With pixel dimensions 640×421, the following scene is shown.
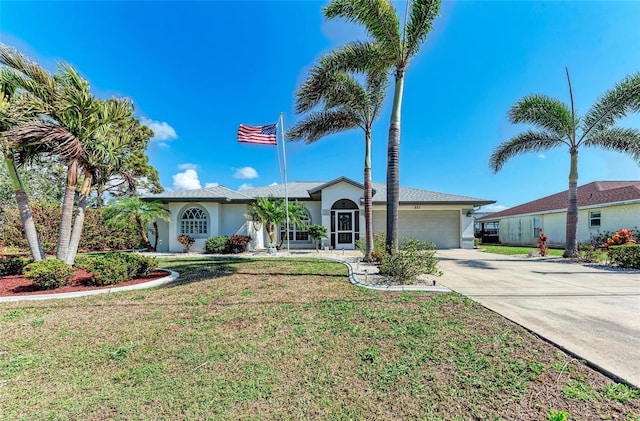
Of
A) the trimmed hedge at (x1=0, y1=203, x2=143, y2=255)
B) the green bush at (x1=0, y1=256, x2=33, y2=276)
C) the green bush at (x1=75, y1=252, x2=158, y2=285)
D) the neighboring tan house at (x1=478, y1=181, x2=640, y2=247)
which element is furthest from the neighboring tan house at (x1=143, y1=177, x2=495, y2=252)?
the neighboring tan house at (x1=478, y1=181, x2=640, y2=247)

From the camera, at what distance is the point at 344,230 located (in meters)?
19.1

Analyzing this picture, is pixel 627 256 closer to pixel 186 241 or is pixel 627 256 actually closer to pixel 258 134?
pixel 258 134

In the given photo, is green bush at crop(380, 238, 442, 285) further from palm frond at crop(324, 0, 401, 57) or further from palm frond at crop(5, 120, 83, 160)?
palm frond at crop(5, 120, 83, 160)

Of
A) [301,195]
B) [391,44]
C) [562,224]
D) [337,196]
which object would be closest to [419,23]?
[391,44]

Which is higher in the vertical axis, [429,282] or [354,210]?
[354,210]

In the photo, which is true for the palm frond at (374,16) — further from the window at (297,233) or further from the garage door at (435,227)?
the garage door at (435,227)

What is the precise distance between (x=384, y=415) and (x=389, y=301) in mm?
3477

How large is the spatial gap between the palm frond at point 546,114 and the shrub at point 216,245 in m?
18.2

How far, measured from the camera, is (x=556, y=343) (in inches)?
150

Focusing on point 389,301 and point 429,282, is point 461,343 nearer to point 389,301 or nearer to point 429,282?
point 389,301

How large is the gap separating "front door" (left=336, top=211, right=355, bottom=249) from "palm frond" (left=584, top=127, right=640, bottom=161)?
13.4 metres

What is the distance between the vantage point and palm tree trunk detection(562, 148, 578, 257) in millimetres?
13484

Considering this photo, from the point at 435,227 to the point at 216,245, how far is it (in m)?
15.7

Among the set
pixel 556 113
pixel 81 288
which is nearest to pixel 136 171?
pixel 81 288
